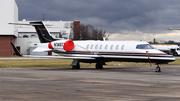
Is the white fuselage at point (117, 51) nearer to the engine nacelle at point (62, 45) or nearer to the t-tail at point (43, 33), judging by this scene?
the engine nacelle at point (62, 45)

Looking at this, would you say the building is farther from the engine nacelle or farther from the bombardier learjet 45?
the engine nacelle

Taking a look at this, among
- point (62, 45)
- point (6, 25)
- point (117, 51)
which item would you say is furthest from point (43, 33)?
point (6, 25)

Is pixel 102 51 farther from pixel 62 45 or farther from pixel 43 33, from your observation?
pixel 43 33

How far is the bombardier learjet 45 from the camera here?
78.8 ft

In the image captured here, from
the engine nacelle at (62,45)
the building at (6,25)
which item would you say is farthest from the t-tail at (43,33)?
the building at (6,25)

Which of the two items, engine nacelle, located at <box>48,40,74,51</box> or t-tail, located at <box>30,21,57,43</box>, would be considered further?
t-tail, located at <box>30,21,57,43</box>

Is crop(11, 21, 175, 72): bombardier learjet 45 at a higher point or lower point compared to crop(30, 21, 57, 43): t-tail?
lower

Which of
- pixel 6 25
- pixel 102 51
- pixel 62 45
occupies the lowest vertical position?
pixel 102 51

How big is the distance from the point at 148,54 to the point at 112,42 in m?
4.40

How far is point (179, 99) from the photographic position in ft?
33.9

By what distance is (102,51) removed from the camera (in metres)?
27.1

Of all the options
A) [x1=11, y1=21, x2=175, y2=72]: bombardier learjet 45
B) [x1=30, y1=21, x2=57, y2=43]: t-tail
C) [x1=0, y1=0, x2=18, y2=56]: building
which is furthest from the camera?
[x1=0, y1=0, x2=18, y2=56]: building

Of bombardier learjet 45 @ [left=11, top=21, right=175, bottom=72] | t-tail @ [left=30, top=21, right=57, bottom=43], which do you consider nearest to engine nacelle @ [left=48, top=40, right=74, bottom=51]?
bombardier learjet 45 @ [left=11, top=21, right=175, bottom=72]

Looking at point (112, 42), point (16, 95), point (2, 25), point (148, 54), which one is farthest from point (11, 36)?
point (16, 95)
